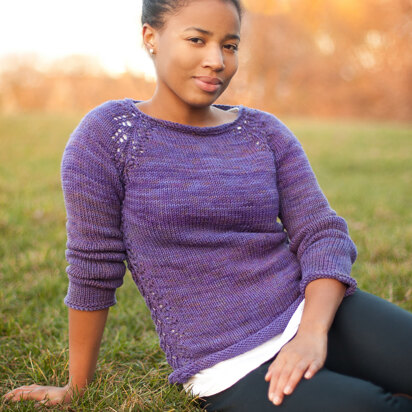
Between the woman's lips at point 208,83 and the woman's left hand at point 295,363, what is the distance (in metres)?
0.81

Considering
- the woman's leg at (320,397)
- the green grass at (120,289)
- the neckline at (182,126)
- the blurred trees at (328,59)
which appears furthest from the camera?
the blurred trees at (328,59)

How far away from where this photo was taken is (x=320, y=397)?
128 centimetres

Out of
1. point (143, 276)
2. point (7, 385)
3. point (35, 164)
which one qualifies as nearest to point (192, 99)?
point (143, 276)

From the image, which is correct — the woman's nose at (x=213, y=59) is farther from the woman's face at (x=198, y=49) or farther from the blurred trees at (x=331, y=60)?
the blurred trees at (x=331, y=60)

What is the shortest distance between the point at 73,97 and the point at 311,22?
33.0 feet

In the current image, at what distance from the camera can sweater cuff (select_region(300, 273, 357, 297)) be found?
5.24 feet

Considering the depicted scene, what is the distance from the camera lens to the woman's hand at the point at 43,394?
1.63m

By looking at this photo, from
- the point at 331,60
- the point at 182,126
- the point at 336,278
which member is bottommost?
the point at 331,60

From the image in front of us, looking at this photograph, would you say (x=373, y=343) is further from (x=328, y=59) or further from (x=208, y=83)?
(x=328, y=59)

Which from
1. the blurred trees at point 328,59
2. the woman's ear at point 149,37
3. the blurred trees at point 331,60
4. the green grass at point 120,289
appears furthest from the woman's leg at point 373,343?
the blurred trees at point 331,60

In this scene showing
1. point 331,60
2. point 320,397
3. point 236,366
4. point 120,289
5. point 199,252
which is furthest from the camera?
point 331,60

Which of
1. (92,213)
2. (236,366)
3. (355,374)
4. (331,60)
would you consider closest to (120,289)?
(92,213)

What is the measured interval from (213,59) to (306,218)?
2.05 ft

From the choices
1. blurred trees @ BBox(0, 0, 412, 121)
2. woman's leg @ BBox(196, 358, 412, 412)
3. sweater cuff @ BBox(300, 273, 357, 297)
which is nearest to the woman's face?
sweater cuff @ BBox(300, 273, 357, 297)
